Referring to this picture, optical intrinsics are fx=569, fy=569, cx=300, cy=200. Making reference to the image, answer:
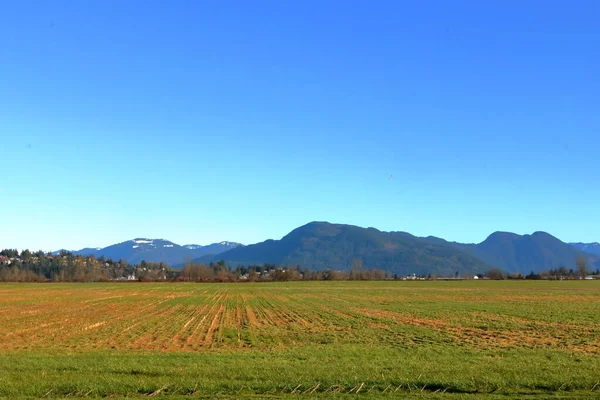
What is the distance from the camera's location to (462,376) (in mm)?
20141

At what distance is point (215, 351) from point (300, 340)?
630 centimetres

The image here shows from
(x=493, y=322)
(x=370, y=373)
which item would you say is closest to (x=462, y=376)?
(x=370, y=373)

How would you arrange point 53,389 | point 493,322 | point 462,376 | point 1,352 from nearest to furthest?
point 53,389 < point 462,376 < point 1,352 < point 493,322

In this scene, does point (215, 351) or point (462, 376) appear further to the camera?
point (215, 351)

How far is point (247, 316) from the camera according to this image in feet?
168

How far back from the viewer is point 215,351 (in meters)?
27.8

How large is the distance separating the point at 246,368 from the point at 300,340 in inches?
440

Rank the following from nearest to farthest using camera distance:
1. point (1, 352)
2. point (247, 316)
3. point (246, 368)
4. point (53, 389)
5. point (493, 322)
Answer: point (53, 389) → point (246, 368) → point (1, 352) → point (493, 322) → point (247, 316)

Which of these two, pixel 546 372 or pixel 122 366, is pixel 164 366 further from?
pixel 546 372

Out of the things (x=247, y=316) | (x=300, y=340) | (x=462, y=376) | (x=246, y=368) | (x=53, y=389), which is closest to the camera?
(x=53, y=389)

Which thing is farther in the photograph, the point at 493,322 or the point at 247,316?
the point at 247,316

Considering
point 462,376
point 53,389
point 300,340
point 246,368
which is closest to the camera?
point 53,389

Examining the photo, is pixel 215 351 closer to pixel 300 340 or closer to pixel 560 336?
pixel 300 340

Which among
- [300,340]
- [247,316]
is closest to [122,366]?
[300,340]
